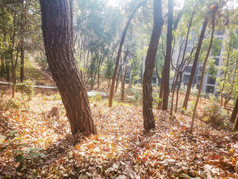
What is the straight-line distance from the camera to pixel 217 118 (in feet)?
25.0

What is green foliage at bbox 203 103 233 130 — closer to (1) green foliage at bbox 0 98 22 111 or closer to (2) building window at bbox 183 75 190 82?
(1) green foliage at bbox 0 98 22 111

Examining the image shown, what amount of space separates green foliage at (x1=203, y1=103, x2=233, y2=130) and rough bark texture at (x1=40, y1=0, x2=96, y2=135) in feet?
26.7

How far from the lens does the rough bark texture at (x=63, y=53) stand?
2.51 m

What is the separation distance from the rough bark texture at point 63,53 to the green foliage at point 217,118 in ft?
26.7

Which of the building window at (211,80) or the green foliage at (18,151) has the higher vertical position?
the building window at (211,80)

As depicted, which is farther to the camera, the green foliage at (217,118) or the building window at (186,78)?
the building window at (186,78)

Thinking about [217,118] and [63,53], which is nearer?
[63,53]

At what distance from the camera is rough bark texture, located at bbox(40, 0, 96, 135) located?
2.51 metres

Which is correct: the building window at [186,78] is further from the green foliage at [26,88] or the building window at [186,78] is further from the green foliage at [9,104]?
the green foliage at [9,104]

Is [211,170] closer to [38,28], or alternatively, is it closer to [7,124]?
[7,124]

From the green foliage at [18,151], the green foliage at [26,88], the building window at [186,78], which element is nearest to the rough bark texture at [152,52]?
the green foliage at [18,151]

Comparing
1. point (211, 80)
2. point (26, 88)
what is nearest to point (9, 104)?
point (26, 88)

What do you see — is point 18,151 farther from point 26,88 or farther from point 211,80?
point 211,80

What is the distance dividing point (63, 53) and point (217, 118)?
8958 mm
